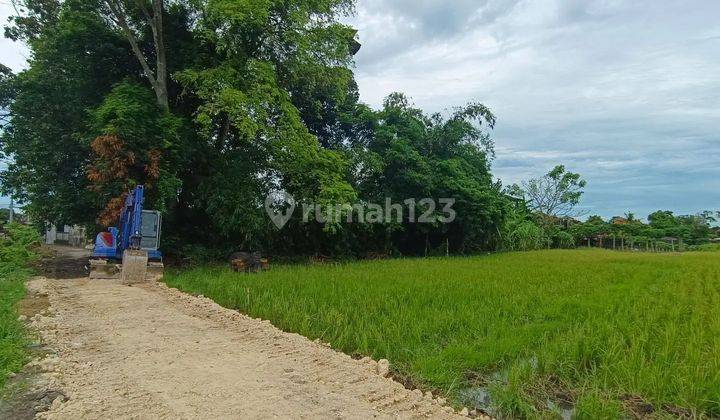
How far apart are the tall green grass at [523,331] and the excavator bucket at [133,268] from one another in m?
0.87

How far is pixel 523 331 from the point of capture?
4855mm

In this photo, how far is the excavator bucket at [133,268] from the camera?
938cm

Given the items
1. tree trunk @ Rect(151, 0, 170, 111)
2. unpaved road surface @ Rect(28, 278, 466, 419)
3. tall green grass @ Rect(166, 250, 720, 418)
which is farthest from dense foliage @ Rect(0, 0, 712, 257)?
unpaved road surface @ Rect(28, 278, 466, 419)

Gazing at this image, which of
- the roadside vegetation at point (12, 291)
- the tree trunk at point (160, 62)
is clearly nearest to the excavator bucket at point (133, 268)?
the roadside vegetation at point (12, 291)

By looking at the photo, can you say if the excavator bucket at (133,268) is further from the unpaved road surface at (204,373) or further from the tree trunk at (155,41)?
the tree trunk at (155,41)

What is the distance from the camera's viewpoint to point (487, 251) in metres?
21.2

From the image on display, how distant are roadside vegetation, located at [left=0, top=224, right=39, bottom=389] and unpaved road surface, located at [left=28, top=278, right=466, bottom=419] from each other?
225mm

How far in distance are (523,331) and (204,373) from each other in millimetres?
3154

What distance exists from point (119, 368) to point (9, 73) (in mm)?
17483

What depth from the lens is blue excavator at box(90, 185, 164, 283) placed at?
31.0 feet

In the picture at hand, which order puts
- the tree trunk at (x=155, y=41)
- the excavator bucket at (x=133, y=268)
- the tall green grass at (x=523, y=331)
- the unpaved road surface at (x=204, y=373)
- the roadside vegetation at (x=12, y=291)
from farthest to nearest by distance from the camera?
the tree trunk at (x=155, y=41) < the excavator bucket at (x=133, y=268) < the roadside vegetation at (x=12, y=291) < the tall green grass at (x=523, y=331) < the unpaved road surface at (x=204, y=373)

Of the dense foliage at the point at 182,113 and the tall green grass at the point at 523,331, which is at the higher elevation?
the dense foliage at the point at 182,113

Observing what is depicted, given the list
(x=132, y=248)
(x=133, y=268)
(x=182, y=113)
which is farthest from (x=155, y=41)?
(x=133, y=268)

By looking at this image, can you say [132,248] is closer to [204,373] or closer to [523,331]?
[204,373]
